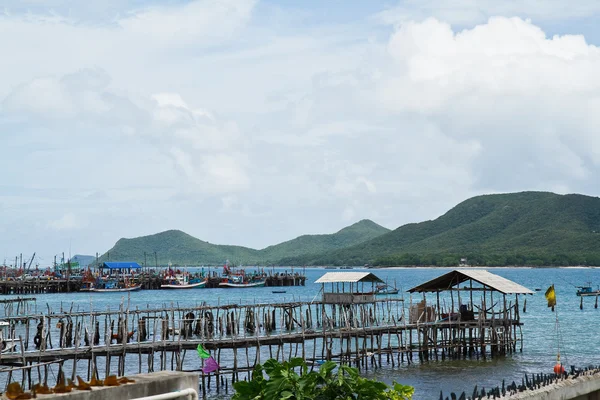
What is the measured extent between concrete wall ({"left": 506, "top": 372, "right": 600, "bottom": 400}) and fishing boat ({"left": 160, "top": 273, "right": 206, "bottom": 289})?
114 metres

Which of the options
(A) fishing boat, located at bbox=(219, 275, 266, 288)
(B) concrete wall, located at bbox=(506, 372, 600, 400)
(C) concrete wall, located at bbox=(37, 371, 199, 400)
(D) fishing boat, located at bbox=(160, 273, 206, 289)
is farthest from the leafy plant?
(A) fishing boat, located at bbox=(219, 275, 266, 288)

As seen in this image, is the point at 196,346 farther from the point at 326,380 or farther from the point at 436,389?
the point at 326,380

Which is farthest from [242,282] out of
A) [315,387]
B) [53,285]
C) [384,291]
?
[315,387]

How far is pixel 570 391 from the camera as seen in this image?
16.9 meters

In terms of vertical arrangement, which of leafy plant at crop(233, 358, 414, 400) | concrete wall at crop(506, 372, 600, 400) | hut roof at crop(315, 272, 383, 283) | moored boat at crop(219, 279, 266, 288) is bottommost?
moored boat at crop(219, 279, 266, 288)

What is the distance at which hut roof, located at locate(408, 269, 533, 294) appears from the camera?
40000 mm

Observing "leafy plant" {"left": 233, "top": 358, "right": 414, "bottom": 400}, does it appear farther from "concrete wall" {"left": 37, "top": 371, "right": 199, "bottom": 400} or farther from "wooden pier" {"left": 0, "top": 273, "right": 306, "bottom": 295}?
"wooden pier" {"left": 0, "top": 273, "right": 306, "bottom": 295}

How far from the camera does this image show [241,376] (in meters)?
37.2

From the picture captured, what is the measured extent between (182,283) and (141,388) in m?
126

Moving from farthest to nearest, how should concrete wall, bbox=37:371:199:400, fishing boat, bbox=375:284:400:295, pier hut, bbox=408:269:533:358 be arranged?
fishing boat, bbox=375:284:400:295, pier hut, bbox=408:269:533:358, concrete wall, bbox=37:371:199:400

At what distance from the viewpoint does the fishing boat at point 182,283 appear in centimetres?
A: 12950

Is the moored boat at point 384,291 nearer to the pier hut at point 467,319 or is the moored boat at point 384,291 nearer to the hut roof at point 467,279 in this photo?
the pier hut at point 467,319

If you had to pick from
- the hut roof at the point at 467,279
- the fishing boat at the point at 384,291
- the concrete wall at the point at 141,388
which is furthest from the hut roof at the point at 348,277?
the concrete wall at the point at 141,388

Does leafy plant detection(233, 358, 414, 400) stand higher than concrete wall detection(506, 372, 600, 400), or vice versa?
leafy plant detection(233, 358, 414, 400)
